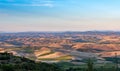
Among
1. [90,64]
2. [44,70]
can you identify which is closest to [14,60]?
[44,70]

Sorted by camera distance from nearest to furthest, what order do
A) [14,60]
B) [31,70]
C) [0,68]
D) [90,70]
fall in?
[90,70] < [0,68] < [31,70] < [14,60]

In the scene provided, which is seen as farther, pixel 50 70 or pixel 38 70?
pixel 50 70

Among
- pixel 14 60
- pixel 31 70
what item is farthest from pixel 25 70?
pixel 14 60

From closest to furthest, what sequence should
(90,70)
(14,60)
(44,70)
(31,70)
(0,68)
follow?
1. (90,70)
2. (0,68)
3. (31,70)
4. (44,70)
5. (14,60)

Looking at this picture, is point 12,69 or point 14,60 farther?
point 14,60

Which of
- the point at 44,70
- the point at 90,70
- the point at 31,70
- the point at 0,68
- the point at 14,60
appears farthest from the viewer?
the point at 14,60

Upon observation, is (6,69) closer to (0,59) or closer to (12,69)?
(12,69)

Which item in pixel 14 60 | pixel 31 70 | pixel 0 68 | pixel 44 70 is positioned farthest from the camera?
pixel 14 60

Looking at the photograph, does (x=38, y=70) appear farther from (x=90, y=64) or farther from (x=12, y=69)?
(x=90, y=64)
